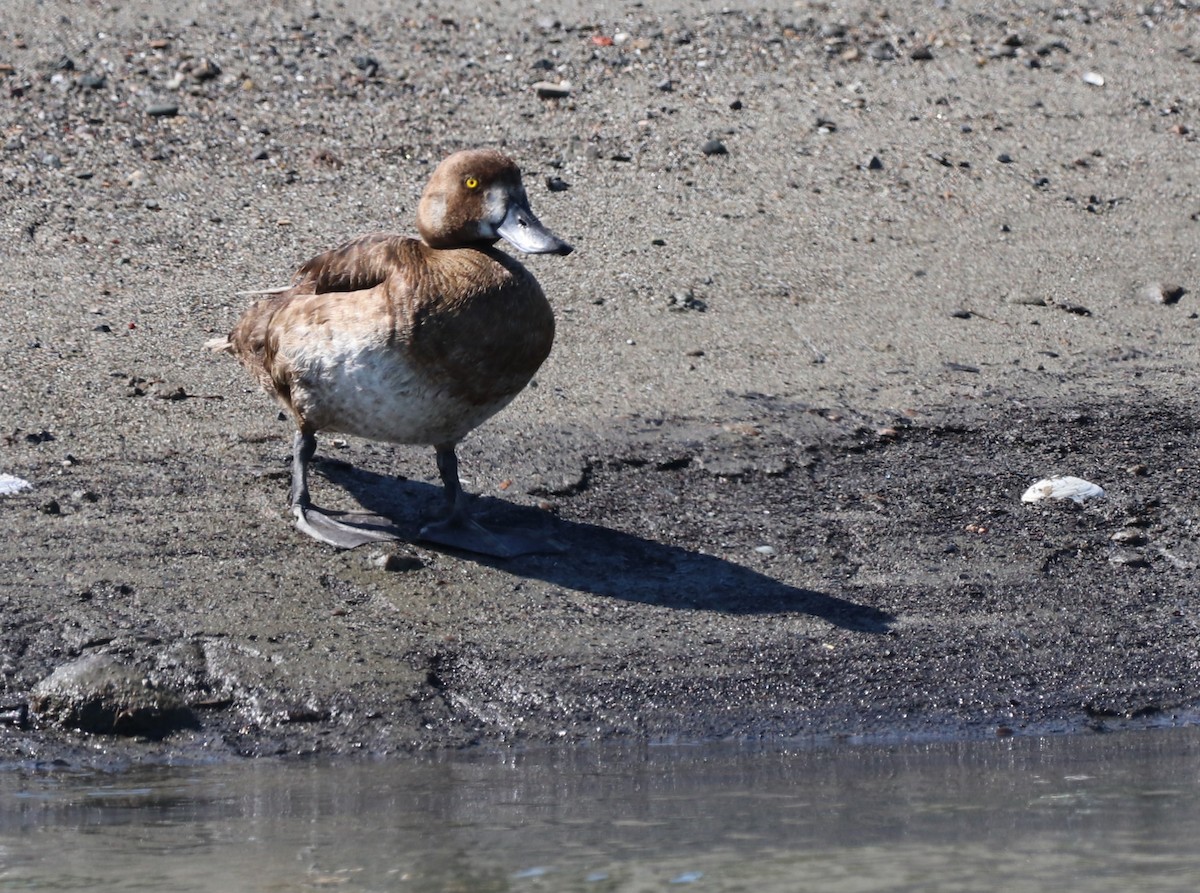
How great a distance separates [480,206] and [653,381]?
59.6 inches

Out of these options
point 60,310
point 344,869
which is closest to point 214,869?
point 344,869

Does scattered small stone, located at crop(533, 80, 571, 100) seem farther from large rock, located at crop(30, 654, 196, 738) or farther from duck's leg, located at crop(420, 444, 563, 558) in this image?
large rock, located at crop(30, 654, 196, 738)

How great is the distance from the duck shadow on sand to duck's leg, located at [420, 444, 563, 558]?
3 centimetres

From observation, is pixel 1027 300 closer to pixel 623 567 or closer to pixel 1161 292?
pixel 1161 292

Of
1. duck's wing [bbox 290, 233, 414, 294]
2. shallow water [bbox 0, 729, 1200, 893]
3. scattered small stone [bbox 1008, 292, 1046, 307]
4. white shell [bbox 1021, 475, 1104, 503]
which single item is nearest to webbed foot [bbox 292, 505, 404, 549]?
duck's wing [bbox 290, 233, 414, 294]

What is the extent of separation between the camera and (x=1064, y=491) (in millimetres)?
5949

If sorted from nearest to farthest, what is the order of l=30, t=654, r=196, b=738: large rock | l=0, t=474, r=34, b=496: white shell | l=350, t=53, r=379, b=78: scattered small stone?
l=30, t=654, r=196, b=738: large rock, l=0, t=474, r=34, b=496: white shell, l=350, t=53, r=379, b=78: scattered small stone

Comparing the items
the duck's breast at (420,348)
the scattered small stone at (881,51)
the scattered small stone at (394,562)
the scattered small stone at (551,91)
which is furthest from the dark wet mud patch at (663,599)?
the scattered small stone at (881,51)

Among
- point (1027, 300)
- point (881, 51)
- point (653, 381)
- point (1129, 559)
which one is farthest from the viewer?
point (881, 51)

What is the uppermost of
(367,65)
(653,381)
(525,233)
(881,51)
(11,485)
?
(881,51)

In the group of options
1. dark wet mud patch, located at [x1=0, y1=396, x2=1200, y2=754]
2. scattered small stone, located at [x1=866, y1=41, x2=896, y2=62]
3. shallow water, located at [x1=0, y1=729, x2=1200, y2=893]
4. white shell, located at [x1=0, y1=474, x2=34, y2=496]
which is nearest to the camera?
shallow water, located at [x1=0, y1=729, x2=1200, y2=893]

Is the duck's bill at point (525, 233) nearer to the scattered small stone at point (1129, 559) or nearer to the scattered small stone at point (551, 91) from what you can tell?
the scattered small stone at point (1129, 559)

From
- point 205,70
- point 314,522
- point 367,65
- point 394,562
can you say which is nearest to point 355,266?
point 314,522

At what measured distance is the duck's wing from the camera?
530cm
